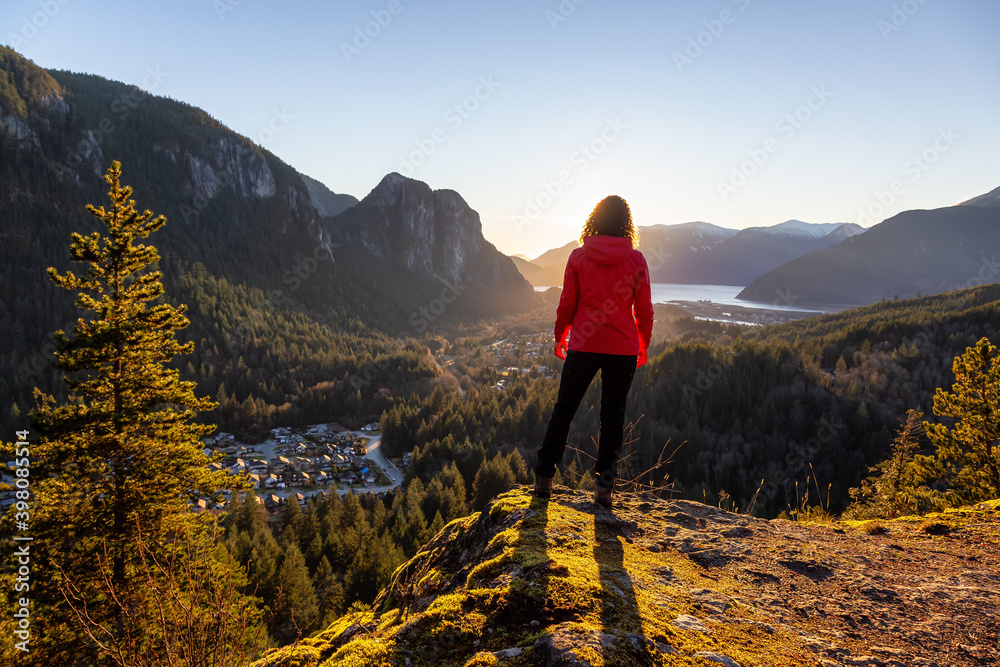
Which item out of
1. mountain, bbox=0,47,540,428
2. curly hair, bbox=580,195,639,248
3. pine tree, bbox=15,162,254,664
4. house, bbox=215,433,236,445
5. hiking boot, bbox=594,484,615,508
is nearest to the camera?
curly hair, bbox=580,195,639,248

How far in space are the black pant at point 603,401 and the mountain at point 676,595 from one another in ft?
1.50

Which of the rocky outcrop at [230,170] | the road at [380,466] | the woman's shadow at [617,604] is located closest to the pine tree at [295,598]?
the road at [380,466]

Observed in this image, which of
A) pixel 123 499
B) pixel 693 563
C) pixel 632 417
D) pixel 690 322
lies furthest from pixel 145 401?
pixel 690 322

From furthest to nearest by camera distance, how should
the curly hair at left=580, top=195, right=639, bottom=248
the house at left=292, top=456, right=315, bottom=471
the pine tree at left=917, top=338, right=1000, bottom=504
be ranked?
1. the house at left=292, top=456, right=315, bottom=471
2. the pine tree at left=917, top=338, right=1000, bottom=504
3. the curly hair at left=580, top=195, right=639, bottom=248

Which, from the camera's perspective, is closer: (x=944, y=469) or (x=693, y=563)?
(x=693, y=563)

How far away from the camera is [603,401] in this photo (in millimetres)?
3871

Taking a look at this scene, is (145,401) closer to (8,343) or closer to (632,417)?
(632,417)

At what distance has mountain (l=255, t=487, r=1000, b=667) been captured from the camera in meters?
1.93

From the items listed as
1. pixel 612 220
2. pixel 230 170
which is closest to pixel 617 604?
pixel 612 220

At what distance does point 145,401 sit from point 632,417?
62002 millimetres

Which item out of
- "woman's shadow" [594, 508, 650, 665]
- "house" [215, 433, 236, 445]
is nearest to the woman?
"woman's shadow" [594, 508, 650, 665]

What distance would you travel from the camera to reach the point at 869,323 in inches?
3110

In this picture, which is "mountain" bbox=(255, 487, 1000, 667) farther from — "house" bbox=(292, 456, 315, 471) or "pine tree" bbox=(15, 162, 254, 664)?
"house" bbox=(292, 456, 315, 471)

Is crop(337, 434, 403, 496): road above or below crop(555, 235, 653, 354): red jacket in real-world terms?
below
